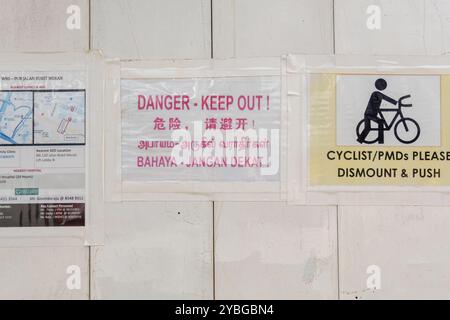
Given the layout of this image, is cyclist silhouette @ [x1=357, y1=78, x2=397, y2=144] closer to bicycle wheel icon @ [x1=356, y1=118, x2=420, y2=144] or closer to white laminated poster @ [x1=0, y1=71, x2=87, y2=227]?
bicycle wheel icon @ [x1=356, y1=118, x2=420, y2=144]

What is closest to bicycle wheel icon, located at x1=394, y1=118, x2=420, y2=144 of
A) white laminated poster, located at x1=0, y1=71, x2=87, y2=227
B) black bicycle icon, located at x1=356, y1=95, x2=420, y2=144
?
black bicycle icon, located at x1=356, y1=95, x2=420, y2=144

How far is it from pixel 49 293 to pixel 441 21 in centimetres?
227

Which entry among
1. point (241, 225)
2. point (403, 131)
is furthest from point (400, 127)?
point (241, 225)

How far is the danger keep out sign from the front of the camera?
228cm

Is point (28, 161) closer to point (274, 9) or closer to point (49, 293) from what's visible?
point (49, 293)

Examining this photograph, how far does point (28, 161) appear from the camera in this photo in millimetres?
2295

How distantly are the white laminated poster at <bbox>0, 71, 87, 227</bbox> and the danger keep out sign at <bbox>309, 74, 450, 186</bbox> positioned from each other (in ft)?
3.70

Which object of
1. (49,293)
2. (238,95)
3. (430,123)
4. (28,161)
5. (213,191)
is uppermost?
(238,95)

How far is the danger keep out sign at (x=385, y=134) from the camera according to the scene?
228cm

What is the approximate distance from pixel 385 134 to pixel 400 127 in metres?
0.08

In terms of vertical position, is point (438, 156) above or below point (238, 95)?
below

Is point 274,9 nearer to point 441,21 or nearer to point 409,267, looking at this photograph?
point 441,21

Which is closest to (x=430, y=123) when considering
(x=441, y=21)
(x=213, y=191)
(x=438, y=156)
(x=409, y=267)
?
(x=438, y=156)

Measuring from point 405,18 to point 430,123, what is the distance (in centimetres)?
51
